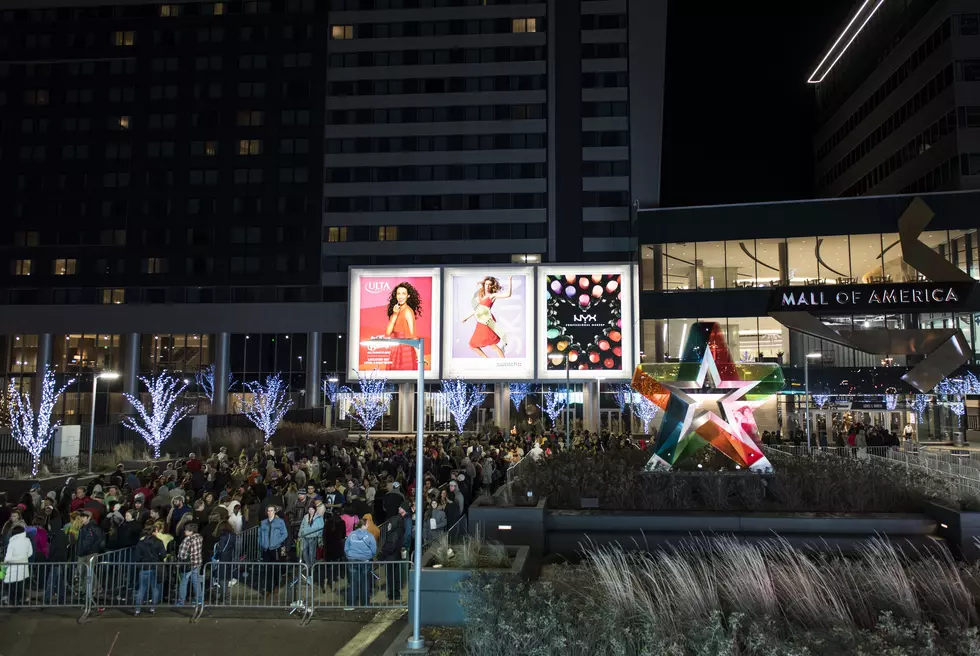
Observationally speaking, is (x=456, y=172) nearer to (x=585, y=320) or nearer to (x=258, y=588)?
(x=585, y=320)

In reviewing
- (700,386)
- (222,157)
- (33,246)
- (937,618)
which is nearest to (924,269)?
(700,386)

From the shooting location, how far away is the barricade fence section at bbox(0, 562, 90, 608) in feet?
39.2

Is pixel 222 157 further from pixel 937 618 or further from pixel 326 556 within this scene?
pixel 937 618

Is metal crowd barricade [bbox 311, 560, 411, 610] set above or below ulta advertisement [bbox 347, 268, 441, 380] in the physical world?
below

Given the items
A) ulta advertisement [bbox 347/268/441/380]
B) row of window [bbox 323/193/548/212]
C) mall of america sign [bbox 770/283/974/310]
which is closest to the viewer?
mall of america sign [bbox 770/283/974/310]

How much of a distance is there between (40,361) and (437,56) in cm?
4395

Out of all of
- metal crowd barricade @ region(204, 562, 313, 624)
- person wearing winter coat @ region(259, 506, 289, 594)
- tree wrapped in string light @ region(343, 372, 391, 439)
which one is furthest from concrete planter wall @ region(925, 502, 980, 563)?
tree wrapped in string light @ region(343, 372, 391, 439)

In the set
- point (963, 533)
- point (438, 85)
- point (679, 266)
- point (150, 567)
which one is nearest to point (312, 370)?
point (438, 85)

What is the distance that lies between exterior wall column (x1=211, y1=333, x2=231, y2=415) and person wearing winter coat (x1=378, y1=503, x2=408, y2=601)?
5383cm

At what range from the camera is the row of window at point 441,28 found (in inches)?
2549

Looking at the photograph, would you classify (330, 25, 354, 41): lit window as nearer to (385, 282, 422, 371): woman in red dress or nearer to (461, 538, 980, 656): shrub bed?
(385, 282, 422, 371): woman in red dress

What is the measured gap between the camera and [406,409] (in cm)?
5953

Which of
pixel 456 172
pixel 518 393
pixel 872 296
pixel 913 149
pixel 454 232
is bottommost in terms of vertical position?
pixel 518 393

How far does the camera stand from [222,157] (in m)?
66.3
